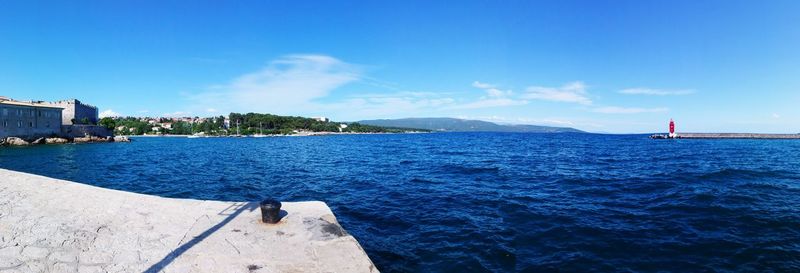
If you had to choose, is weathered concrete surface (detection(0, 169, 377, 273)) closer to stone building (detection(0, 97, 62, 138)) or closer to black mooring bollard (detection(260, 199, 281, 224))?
black mooring bollard (detection(260, 199, 281, 224))

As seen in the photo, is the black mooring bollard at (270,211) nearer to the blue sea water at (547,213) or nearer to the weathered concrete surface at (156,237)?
the weathered concrete surface at (156,237)

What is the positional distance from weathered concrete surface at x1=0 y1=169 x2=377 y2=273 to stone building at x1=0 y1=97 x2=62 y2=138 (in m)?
83.1

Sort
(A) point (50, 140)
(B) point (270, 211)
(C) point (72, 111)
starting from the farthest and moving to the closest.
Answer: (C) point (72, 111), (A) point (50, 140), (B) point (270, 211)

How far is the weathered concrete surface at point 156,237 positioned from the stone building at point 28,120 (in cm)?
8309

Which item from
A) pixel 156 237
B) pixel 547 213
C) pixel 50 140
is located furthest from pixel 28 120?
pixel 547 213

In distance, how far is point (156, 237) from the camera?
10.3 m

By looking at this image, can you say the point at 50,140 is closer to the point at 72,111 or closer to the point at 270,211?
the point at 72,111

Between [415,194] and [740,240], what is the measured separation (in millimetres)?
14416

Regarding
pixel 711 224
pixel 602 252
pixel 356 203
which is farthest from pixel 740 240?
pixel 356 203

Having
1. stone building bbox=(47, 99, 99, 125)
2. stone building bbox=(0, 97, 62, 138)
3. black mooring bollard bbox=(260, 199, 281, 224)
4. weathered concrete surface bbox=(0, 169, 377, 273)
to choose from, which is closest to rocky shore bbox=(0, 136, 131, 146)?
stone building bbox=(0, 97, 62, 138)

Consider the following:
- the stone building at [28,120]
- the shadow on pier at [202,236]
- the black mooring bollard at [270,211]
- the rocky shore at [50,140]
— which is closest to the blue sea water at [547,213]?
the black mooring bollard at [270,211]

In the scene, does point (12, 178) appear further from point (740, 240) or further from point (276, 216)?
point (740, 240)

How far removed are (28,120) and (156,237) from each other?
323ft

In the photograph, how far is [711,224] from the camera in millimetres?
15031
